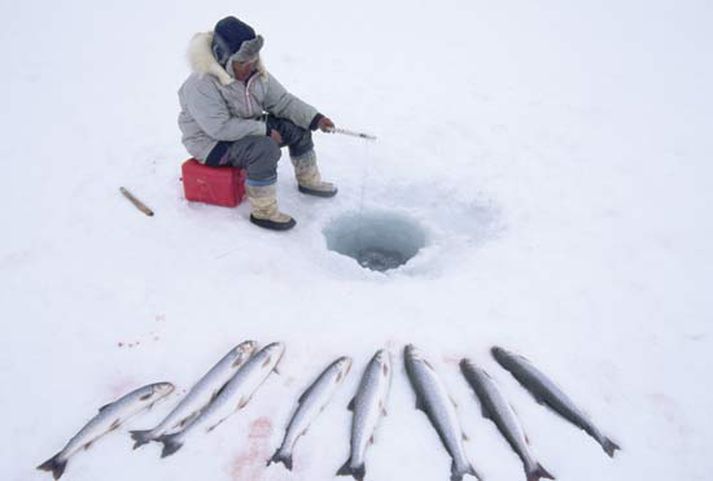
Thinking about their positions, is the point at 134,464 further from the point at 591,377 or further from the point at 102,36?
the point at 102,36

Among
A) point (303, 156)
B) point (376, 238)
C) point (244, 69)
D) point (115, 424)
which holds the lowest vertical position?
point (376, 238)

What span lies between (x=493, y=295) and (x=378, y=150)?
2.44 m

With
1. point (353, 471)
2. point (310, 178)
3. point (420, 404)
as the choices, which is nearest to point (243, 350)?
point (353, 471)

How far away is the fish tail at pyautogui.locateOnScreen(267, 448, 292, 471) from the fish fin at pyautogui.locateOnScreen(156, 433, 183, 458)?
0.53 meters

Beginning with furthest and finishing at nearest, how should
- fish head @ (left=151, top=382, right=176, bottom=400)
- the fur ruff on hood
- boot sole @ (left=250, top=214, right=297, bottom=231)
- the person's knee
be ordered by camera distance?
boot sole @ (left=250, top=214, right=297, bottom=231) < the person's knee < the fur ruff on hood < fish head @ (left=151, top=382, right=176, bottom=400)

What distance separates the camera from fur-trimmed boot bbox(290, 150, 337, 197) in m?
5.32

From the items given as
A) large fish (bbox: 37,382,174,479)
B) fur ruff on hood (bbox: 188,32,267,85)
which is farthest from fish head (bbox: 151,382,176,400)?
fur ruff on hood (bbox: 188,32,267,85)

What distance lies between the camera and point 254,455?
126 inches

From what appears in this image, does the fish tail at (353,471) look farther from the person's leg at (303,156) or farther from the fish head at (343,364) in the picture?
the person's leg at (303,156)

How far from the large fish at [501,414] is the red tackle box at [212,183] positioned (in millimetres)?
2557

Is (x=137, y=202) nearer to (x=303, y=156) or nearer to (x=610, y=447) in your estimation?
(x=303, y=156)

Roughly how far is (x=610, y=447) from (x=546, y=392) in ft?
1.51

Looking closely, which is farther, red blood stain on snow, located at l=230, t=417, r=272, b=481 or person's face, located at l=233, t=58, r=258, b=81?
person's face, located at l=233, t=58, r=258, b=81

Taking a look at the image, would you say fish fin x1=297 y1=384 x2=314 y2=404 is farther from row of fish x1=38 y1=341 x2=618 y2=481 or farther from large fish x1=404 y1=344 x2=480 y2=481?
large fish x1=404 y1=344 x2=480 y2=481
